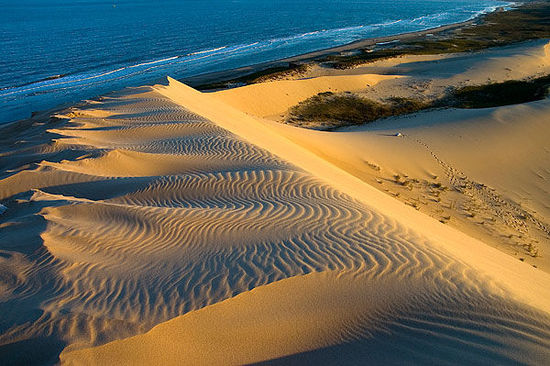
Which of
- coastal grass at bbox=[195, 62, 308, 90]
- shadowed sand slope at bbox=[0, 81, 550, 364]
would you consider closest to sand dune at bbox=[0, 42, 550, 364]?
shadowed sand slope at bbox=[0, 81, 550, 364]

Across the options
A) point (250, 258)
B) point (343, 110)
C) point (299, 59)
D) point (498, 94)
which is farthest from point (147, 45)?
point (250, 258)

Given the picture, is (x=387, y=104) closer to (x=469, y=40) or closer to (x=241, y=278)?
(x=241, y=278)

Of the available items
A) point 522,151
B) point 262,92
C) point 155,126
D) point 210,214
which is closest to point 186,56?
point 262,92

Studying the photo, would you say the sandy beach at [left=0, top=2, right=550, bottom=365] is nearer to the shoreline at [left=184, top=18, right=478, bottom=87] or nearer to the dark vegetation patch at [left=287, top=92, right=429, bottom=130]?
the dark vegetation patch at [left=287, top=92, right=429, bottom=130]

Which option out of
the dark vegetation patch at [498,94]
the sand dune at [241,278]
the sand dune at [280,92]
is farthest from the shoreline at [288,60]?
the sand dune at [241,278]

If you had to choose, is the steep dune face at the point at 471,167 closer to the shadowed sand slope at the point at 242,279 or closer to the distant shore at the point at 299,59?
the shadowed sand slope at the point at 242,279

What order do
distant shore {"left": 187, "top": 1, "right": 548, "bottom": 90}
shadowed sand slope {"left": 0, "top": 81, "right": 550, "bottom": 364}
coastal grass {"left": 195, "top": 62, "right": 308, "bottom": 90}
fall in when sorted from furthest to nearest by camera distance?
distant shore {"left": 187, "top": 1, "right": 548, "bottom": 90} < coastal grass {"left": 195, "top": 62, "right": 308, "bottom": 90} < shadowed sand slope {"left": 0, "top": 81, "right": 550, "bottom": 364}
